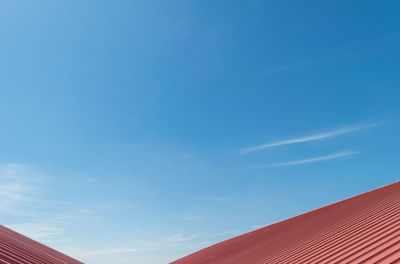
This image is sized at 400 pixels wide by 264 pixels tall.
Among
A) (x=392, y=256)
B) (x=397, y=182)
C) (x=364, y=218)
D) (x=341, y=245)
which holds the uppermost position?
(x=397, y=182)

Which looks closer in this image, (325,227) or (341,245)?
(341,245)

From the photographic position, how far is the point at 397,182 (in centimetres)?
872

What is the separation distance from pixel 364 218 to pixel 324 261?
202 centimetres

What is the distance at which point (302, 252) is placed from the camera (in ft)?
19.1

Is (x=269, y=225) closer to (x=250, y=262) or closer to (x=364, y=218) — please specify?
(x=250, y=262)

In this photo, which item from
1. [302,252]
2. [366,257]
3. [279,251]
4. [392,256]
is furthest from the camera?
[279,251]

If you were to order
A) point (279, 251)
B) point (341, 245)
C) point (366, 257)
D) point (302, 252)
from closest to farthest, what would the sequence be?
point (366, 257)
point (341, 245)
point (302, 252)
point (279, 251)

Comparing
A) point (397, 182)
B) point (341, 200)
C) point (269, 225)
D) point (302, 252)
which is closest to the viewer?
point (302, 252)

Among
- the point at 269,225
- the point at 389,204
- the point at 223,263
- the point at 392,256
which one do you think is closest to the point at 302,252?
the point at 389,204

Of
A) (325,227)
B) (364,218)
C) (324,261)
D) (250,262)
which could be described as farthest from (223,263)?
(324,261)

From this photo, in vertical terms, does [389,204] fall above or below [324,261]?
above

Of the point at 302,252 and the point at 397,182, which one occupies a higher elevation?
the point at 397,182

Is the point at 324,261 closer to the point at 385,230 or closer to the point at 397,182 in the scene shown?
the point at 385,230

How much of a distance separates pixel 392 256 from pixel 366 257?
0.42 metres
